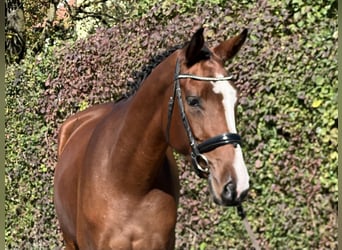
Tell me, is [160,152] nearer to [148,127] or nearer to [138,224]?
[148,127]

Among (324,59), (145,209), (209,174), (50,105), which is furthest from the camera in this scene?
(50,105)

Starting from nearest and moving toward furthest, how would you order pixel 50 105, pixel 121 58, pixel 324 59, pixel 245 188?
pixel 245 188 < pixel 324 59 < pixel 121 58 < pixel 50 105

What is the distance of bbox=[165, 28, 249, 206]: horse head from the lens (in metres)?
2.60

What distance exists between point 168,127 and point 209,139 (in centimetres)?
39

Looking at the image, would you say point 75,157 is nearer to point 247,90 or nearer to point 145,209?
point 145,209

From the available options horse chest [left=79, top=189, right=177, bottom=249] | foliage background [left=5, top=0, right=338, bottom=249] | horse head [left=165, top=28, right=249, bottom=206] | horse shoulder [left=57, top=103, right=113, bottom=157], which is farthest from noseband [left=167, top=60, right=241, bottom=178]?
horse shoulder [left=57, top=103, right=113, bottom=157]

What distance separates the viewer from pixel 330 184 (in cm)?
413

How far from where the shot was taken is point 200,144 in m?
2.76

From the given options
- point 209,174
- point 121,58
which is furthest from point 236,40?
point 121,58

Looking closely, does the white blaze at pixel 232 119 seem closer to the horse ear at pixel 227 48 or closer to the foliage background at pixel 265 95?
the horse ear at pixel 227 48

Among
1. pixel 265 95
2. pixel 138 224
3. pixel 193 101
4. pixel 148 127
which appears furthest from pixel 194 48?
pixel 265 95

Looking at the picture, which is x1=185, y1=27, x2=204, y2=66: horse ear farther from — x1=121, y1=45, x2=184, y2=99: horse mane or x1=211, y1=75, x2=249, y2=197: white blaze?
x1=121, y1=45, x2=184, y2=99: horse mane

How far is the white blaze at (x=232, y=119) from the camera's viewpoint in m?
2.55

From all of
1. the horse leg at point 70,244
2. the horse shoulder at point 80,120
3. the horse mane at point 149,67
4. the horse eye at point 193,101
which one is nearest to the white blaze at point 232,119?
the horse eye at point 193,101
